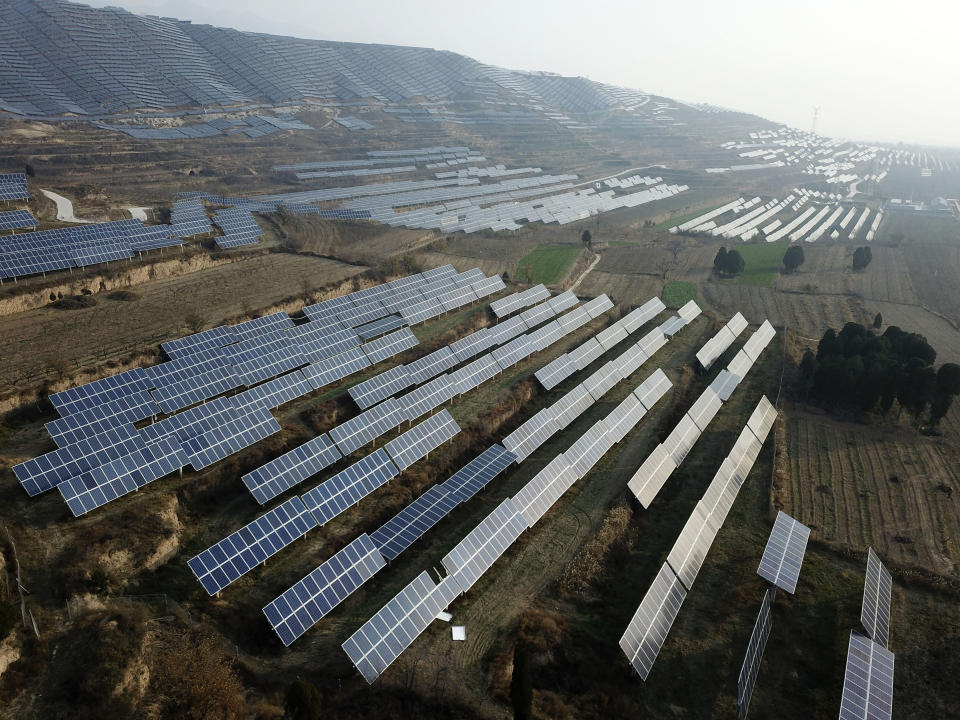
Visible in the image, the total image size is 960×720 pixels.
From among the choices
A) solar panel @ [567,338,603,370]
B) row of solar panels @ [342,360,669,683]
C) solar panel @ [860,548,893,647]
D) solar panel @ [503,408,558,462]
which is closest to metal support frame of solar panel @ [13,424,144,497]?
row of solar panels @ [342,360,669,683]

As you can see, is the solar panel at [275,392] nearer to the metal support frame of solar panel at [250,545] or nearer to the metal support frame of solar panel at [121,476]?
the metal support frame of solar panel at [121,476]

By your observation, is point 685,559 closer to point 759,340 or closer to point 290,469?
point 290,469

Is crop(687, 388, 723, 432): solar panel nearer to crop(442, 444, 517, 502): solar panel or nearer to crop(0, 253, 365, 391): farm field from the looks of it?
crop(442, 444, 517, 502): solar panel

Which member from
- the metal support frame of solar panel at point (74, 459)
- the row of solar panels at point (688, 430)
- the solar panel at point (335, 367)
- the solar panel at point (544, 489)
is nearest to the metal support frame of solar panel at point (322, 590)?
the solar panel at point (544, 489)

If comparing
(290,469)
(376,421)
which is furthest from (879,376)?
(290,469)

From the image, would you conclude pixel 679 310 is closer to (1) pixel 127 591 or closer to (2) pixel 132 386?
(2) pixel 132 386

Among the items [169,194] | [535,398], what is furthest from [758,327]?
[169,194]
